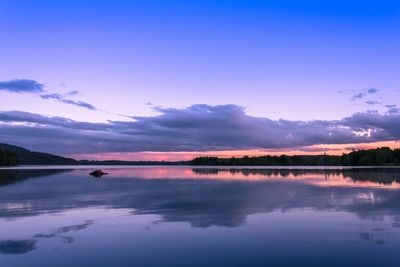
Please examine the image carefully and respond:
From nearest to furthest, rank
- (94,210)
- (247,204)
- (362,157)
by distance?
(94,210)
(247,204)
(362,157)

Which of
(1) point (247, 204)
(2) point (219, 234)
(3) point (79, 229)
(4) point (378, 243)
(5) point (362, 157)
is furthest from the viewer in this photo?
(5) point (362, 157)

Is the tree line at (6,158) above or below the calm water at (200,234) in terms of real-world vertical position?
above

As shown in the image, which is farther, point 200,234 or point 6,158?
point 6,158

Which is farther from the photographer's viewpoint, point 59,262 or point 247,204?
point 247,204

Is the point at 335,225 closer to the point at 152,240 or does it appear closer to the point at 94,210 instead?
the point at 152,240

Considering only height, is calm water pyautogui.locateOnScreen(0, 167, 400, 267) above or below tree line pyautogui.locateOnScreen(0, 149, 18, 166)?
below

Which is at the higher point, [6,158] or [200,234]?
[6,158]

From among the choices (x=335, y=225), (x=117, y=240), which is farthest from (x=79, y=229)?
(x=335, y=225)

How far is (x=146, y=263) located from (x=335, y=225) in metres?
9.58

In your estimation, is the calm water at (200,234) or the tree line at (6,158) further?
the tree line at (6,158)

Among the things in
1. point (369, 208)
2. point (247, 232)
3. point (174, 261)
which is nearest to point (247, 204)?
point (369, 208)

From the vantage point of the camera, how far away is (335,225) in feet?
55.7

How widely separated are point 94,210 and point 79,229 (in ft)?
19.0

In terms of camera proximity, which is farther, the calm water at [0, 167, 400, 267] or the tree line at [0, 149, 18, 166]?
the tree line at [0, 149, 18, 166]
